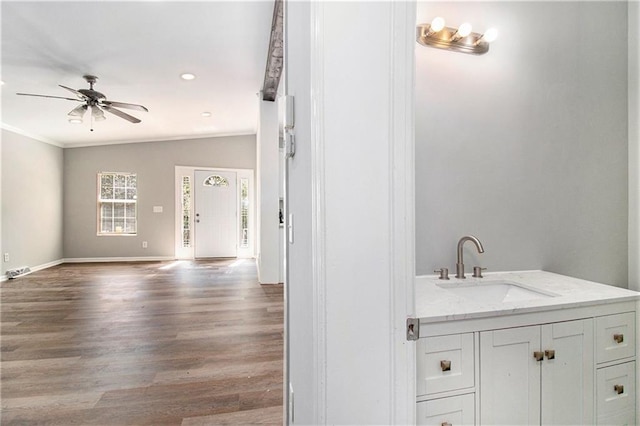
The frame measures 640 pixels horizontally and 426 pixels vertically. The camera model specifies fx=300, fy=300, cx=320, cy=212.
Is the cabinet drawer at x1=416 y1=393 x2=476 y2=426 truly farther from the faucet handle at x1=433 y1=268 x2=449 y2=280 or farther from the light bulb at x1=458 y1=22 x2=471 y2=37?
the light bulb at x1=458 y1=22 x2=471 y2=37

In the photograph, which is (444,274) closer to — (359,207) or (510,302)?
(510,302)

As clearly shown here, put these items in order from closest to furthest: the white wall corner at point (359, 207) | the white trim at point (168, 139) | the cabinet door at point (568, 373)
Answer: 1. the white wall corner at point (359, 207)
2. the cabinet door at point (568, 373)
3. the white trim at point (168, 139)

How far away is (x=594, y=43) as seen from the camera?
1776 millimetres

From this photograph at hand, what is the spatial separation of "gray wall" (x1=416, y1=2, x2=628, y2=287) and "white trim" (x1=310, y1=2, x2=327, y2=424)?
994 mm

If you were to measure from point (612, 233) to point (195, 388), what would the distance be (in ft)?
8.85

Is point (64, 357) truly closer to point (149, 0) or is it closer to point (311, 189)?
point (311, 189)

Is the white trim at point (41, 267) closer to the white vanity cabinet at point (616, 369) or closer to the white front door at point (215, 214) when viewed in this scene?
the white front door at point (215, 214)

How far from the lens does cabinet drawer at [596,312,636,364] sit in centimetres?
116

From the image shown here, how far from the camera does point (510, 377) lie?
1.06m

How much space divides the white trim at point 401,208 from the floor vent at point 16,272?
664 cm

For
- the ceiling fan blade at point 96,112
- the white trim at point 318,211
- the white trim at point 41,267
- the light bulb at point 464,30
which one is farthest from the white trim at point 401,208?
the white trim at point 41,267

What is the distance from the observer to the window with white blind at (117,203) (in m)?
6.62

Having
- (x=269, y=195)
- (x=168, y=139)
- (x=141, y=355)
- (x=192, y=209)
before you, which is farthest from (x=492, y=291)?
(x=168, y=139)

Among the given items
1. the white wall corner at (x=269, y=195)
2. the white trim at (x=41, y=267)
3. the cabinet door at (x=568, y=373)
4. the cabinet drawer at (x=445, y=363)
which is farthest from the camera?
the white trim at (x=41, y=267)
